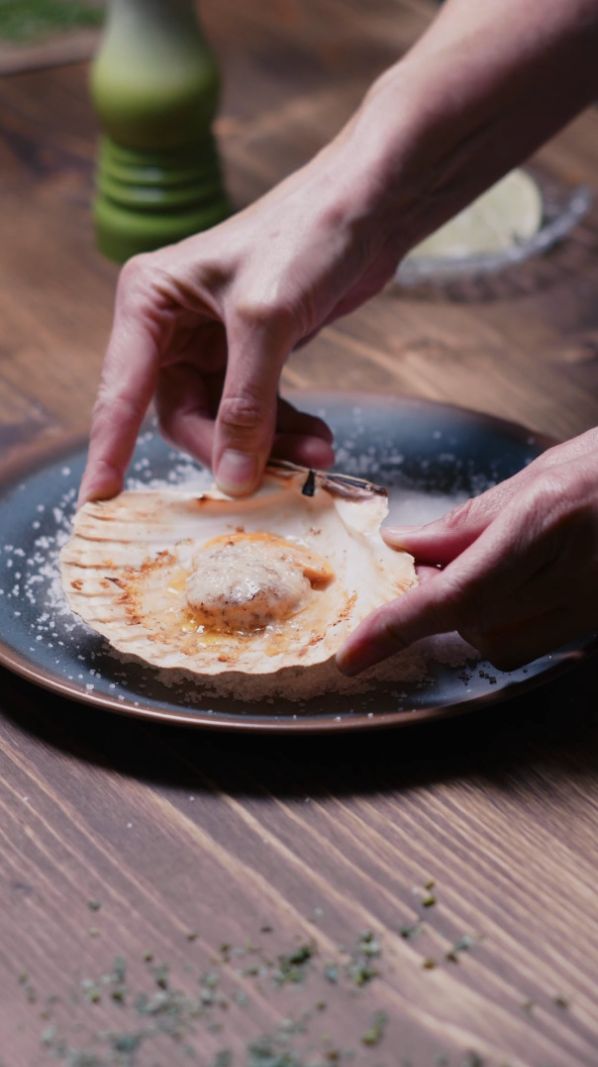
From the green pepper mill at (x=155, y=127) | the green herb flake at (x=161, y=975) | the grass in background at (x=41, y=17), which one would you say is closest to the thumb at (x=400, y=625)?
the green herb flake at (x=161, y=975)

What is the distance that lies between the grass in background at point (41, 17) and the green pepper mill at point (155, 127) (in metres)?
0.71

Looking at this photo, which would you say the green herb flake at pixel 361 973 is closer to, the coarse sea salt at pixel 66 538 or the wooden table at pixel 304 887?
the wooden table at pixel 304 887

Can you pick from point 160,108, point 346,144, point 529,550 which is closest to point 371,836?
point 529,550

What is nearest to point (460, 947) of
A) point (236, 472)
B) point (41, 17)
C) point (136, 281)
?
point (236, 472)

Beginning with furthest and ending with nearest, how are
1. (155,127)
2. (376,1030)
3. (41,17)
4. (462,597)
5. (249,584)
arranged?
1. (41,17)
2. (155,127)
3. (249,584)
4. (462,597)
5. (376,1030)

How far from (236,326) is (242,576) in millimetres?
227

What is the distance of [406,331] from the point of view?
1.59 meters

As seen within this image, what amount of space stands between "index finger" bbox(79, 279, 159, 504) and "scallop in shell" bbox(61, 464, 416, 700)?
2 centimetres

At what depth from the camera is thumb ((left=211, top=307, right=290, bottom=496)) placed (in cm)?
108

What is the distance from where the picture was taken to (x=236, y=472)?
3.55 ft

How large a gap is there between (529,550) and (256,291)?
36 centimetres

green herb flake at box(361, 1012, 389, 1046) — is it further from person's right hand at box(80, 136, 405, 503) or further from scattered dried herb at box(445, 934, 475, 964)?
person's right hand at box(80, 136, 405, 503)

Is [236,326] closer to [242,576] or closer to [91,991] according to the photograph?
[242,576]

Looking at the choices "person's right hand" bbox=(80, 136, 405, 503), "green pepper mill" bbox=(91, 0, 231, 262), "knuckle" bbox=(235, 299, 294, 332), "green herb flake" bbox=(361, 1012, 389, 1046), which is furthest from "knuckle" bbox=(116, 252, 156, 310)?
"green herb flake" bbox=(361, 1012, 389, 1046)
